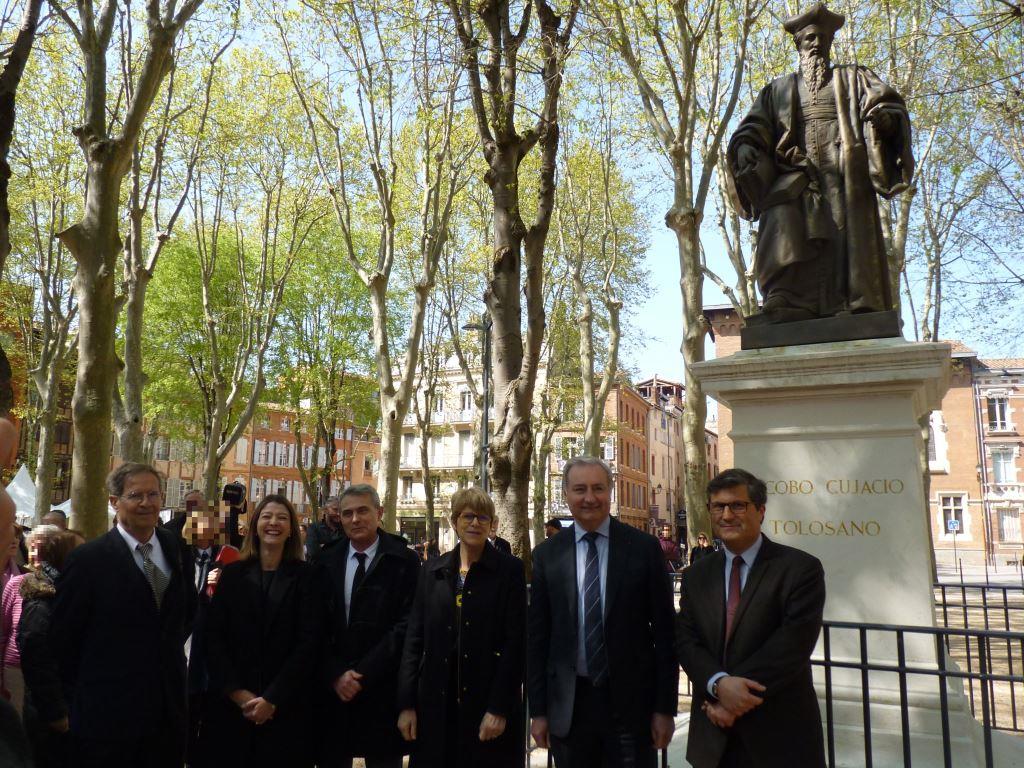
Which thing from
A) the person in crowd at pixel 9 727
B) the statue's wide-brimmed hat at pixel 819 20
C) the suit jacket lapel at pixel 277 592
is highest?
the statue's wide-brimmed hat at pixel 819 20

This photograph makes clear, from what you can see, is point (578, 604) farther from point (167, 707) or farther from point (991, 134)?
point (991, 134)

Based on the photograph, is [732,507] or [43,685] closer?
[732,507]

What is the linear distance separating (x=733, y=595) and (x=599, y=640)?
643 mm

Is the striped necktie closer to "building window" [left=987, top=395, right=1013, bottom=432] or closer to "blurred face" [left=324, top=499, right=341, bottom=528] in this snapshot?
"blurred face" [left=324, top=499, right=341, bottom=528]

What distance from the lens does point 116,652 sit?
12.3 ft

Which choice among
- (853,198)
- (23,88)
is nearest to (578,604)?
(853,198)

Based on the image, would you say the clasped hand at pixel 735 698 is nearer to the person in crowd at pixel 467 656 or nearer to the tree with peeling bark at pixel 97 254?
the person in crowd at pixel 467 656

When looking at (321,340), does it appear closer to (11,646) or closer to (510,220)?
(510,220)

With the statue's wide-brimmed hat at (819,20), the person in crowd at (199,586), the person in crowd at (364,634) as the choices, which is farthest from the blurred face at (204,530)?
the statue's wide-brimmed hat at (819,20)

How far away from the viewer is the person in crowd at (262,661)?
4.09 meters

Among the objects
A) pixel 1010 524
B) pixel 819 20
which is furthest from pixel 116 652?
pixel 1010 524

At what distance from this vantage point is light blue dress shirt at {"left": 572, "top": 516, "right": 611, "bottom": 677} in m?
3.66

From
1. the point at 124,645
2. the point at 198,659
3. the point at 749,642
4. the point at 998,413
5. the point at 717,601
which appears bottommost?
the point at 198,659

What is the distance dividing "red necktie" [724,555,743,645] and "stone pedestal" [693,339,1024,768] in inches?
69.2
